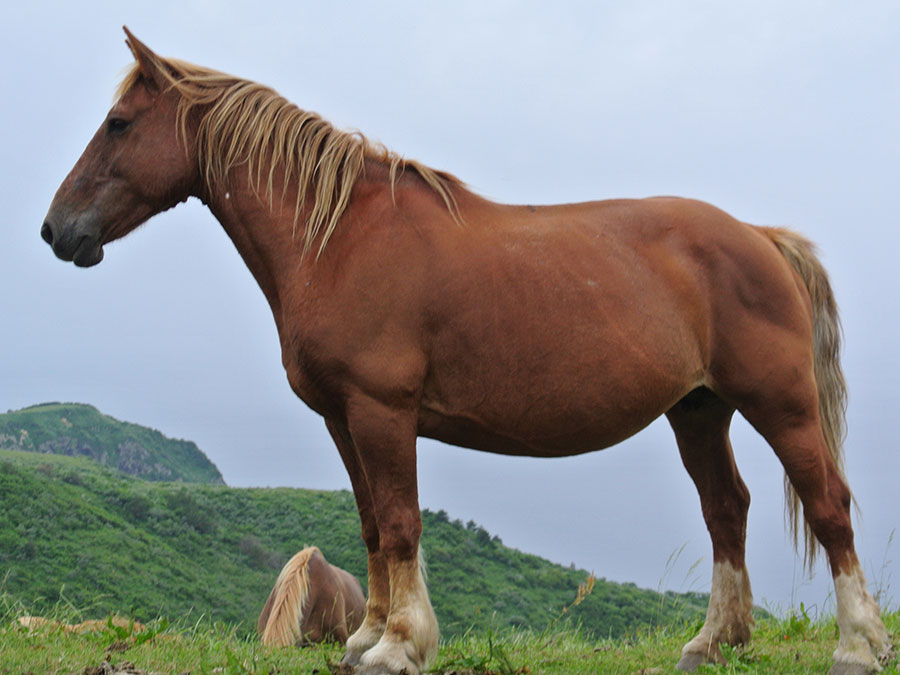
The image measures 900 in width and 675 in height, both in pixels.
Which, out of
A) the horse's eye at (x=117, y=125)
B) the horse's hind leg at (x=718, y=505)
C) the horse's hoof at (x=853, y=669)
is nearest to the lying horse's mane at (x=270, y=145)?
the horse's eye at (x=117, y=125)

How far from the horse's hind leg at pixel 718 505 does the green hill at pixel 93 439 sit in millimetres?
26192

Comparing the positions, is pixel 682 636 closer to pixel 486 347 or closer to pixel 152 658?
pixel 486 347

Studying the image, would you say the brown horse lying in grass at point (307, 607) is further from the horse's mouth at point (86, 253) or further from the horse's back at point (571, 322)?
the horse's mouth at point (86, 253)

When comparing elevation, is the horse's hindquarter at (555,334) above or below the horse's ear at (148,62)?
below

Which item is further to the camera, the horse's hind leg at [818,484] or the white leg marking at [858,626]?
the horse's hind leg at [818,484]

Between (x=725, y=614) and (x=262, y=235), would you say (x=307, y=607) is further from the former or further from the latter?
(x=262, y=235)

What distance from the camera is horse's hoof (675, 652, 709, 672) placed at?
4012 mm

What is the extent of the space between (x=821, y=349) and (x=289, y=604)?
4.92 meters

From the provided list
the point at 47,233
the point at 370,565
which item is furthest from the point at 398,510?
the point at 47,233

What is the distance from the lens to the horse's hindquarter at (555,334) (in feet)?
11.5

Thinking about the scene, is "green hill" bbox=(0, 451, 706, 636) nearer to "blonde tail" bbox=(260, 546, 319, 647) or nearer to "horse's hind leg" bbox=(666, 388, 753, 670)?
"blonde tail" bbox=(260, 546, 319, 647)

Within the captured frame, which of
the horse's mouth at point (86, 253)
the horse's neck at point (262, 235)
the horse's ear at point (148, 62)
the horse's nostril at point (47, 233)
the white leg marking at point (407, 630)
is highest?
the horse's ear at point (148, 62)

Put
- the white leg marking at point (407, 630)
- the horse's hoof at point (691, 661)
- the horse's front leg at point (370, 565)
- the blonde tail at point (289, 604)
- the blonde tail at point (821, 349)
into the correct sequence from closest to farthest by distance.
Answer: the white leg marking at point (407, 630), the horse's front leg at point (370, 565), the horse's hoof at point (691, 661), the blonde tail at point (821, 349), the blonde tail at point (289, 604)

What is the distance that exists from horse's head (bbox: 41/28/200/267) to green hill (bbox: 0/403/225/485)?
86.0 ft
